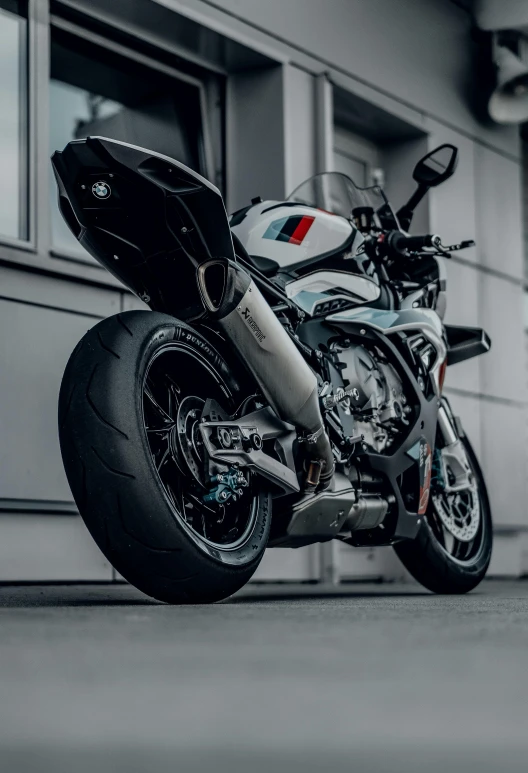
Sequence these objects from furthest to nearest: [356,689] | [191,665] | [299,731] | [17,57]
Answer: [17,57] → [191,665] → [356,689] → [299,731]

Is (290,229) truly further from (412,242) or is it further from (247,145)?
(247,145)

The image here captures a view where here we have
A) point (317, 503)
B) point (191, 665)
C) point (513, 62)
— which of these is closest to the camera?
point (191, 665)

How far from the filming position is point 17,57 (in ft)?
18.0

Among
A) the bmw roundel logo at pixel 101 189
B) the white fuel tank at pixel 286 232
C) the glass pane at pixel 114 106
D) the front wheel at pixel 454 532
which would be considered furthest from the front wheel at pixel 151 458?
the glass pane at pixel 114 106

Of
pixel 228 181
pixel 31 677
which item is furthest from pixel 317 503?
pixel 228 181

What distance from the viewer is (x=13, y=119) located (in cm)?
543

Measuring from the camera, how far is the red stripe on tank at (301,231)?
411 cm

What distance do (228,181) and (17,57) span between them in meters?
1.60

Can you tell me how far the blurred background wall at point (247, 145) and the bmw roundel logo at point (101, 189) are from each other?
1746 mm

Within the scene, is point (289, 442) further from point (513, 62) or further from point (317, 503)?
point (513, 62)

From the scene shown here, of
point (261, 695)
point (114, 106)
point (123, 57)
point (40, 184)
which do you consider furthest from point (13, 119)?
point (261, 695)

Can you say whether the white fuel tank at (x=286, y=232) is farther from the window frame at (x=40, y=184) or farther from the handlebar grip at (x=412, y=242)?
the window frame at (x=40, y=184)

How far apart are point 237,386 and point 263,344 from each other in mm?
197

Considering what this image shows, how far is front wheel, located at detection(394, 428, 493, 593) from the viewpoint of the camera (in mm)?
4578
